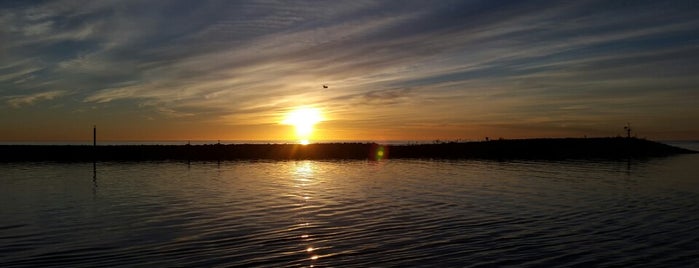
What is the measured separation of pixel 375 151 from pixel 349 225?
3080 inches

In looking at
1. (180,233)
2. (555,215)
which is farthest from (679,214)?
(180,233)

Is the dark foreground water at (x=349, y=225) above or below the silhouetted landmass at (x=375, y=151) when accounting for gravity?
below

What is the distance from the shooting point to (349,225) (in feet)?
68.7

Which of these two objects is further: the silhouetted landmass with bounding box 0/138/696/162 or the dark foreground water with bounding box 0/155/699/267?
the silhouetted landmass with bounding box 0/138/696/162

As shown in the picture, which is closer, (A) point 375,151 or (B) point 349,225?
(B) point 349,225

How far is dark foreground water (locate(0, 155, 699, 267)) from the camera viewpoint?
1547 cm

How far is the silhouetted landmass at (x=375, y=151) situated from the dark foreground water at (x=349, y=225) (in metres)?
51.4

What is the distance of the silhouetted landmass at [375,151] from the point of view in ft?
281

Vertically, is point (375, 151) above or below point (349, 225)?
above

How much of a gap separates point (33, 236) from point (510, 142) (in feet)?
320

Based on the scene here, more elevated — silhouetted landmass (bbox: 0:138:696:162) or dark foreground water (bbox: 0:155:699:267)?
silhouetted landmass (bbox: 0:138:696:162)

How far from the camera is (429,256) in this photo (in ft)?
51.0

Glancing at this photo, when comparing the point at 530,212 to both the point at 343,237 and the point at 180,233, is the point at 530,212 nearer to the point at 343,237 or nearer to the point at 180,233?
the point at 343,237

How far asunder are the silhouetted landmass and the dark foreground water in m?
51.4
